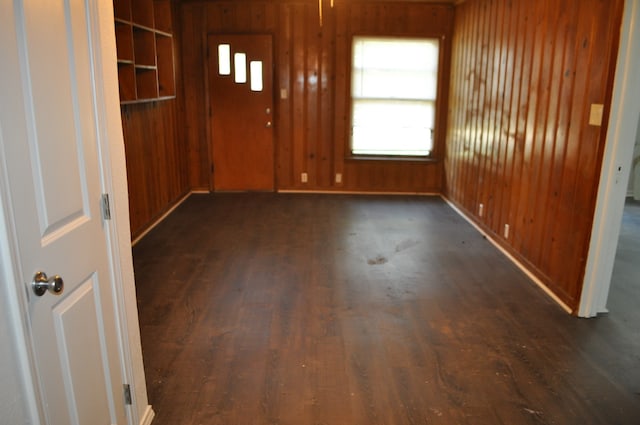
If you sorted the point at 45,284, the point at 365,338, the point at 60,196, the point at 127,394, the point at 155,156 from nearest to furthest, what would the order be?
the point at 45,284, the point at 60,196, the point at 127,394, the point at 365,338, the point at 155,156

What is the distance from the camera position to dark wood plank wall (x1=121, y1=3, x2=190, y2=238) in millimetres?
4492

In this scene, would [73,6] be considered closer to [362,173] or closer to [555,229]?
[555,229]

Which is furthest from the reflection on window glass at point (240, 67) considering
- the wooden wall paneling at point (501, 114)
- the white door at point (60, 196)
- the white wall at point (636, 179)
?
the white wall at point (636, 179)

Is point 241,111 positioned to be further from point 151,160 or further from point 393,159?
point 393,159

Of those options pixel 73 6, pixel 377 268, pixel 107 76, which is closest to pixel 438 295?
pixel 377 268

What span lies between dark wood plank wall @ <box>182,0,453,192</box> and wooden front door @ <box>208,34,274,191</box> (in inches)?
4.4

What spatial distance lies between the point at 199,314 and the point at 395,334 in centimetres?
127

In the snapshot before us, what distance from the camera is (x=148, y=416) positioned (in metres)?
2.12

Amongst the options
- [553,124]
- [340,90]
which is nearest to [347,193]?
[340,90]

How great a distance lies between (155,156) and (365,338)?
3381mm

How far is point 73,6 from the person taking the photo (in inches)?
59.7

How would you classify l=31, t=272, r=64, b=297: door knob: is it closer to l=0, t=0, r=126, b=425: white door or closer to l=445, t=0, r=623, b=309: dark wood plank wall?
l=0, t=0, r=126, b=425: white door

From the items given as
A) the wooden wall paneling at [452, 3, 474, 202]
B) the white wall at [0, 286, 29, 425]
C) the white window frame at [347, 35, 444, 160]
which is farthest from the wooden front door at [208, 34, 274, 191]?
the white wall at [0, 286, 29, 425]

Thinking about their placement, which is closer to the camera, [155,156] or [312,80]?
[155,156]
